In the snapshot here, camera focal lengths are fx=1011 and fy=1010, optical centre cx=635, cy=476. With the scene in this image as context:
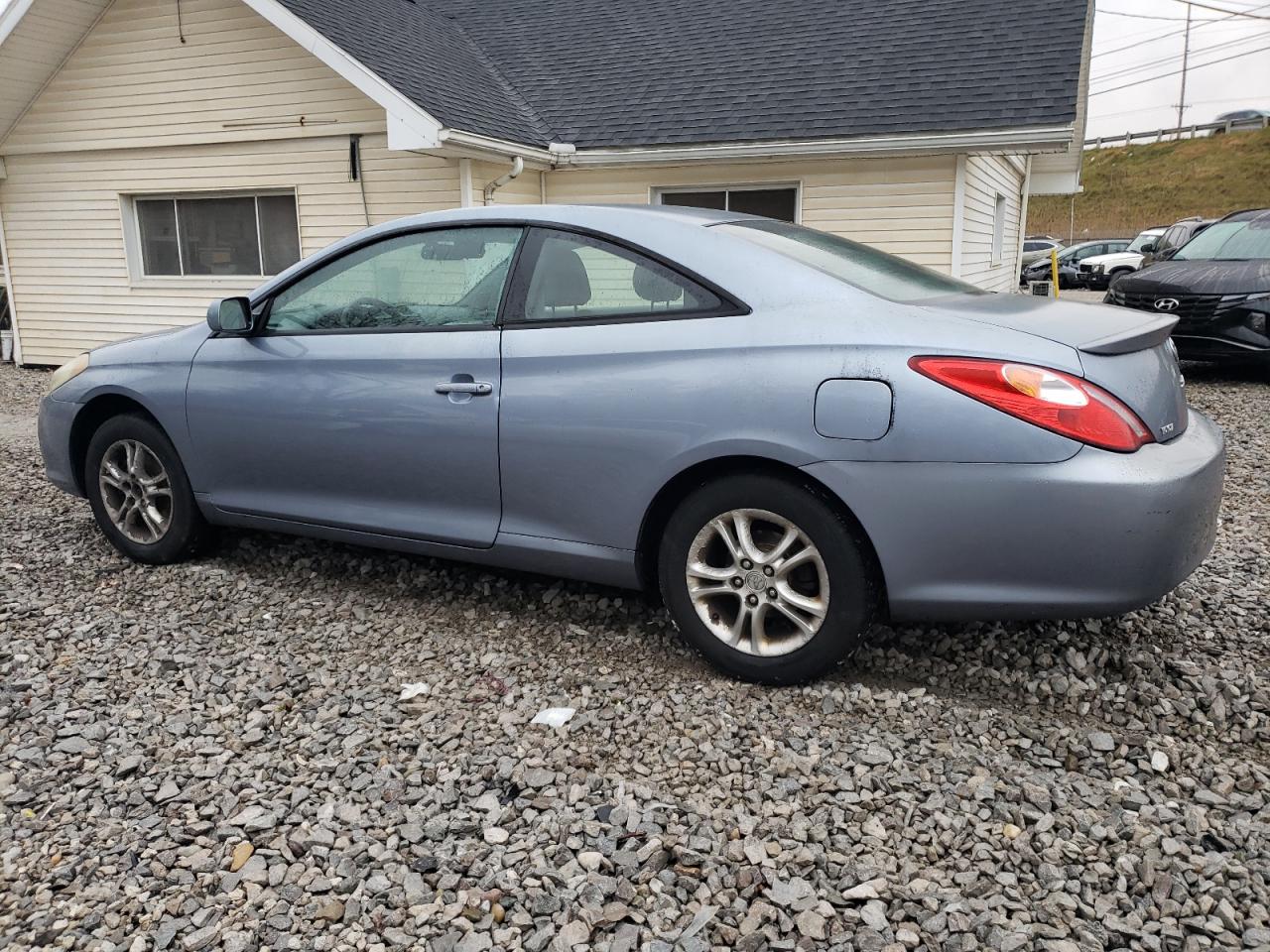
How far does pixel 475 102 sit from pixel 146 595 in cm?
747

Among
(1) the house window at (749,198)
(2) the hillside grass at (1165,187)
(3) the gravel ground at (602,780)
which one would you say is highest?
(2) the hillside grass at (1165,187)

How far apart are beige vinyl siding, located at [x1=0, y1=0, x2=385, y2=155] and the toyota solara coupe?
697cm

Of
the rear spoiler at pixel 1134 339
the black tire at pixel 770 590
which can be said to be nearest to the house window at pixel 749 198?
the rear spoiler at pixel 1134 339

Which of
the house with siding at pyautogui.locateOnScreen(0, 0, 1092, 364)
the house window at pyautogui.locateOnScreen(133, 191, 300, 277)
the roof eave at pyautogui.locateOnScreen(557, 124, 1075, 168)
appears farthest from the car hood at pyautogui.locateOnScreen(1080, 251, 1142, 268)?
the house window at pyautogui.locateOnScreen(133, 191, 300, 277)

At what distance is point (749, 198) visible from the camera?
1080cm

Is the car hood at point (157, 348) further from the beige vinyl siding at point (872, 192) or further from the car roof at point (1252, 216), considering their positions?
the car roof at point (1252, 216)

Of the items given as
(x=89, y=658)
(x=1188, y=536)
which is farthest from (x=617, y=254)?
(x=89, y=658)

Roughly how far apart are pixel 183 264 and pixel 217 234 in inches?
24.7

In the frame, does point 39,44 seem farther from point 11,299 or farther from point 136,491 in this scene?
point 136,491

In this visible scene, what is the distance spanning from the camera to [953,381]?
2842mm

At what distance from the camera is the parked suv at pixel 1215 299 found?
9.60 meters

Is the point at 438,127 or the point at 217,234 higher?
the point at 438,127

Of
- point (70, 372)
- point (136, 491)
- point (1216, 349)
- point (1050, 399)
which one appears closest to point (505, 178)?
point (70, 372)

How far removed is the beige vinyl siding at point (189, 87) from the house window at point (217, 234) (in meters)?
0.71
